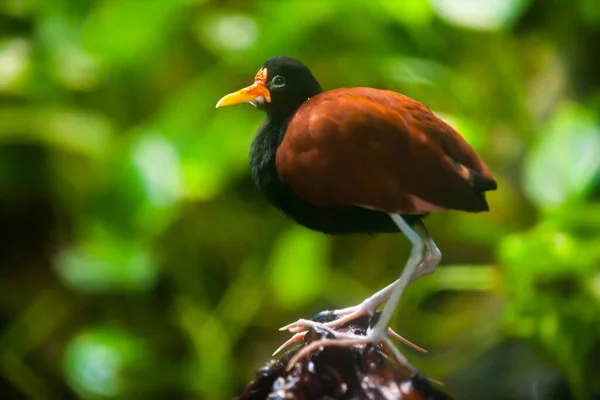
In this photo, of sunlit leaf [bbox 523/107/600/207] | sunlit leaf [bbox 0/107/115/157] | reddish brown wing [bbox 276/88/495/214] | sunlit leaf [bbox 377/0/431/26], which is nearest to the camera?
reddish brown wing [bbox 276/88/495/214]

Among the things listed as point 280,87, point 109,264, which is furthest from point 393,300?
point 109,264

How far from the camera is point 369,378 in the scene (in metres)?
0.56

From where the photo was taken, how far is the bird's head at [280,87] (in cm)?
58

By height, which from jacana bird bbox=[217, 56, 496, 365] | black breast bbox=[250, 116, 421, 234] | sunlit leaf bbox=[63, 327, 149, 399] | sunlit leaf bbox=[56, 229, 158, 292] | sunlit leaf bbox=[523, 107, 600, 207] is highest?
jacana bird bbox=[217, 56, 496, 365]

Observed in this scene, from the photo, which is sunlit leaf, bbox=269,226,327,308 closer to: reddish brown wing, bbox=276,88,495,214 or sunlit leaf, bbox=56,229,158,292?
sunlit leaf, bbox=56,229,158,292

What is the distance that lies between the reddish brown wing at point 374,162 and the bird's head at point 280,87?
0.13 ft

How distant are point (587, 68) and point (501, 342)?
615 mm

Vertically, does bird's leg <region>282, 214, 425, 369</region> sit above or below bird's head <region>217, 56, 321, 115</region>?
below

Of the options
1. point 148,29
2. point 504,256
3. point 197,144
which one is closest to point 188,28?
point 148,29

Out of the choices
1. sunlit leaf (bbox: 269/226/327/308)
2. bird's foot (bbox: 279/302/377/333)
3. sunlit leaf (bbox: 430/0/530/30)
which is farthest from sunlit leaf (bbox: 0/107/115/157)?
bird's foot (bbox: 279/302/377/333)

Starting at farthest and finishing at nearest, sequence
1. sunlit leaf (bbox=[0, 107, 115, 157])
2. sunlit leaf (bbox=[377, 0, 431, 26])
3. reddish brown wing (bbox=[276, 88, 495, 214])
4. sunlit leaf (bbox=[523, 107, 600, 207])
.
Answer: sunlit leaf (bbox=[0, 107, 115, 157]) < sunlit leaf (bbox=[377, 0, 431, 26]) < sunlit leaf (bbox=[523, 107, 600, 207]) < reddish brown wing (bbox=[276, 88, 495, 214])

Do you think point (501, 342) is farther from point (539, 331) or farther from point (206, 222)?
point (206, 222)

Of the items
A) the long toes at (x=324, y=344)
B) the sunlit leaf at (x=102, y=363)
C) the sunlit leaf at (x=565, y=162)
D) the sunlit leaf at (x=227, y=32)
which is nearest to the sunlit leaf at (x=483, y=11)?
the sunlit leaf at (x=565, y=162)

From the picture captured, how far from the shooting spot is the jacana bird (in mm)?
524
